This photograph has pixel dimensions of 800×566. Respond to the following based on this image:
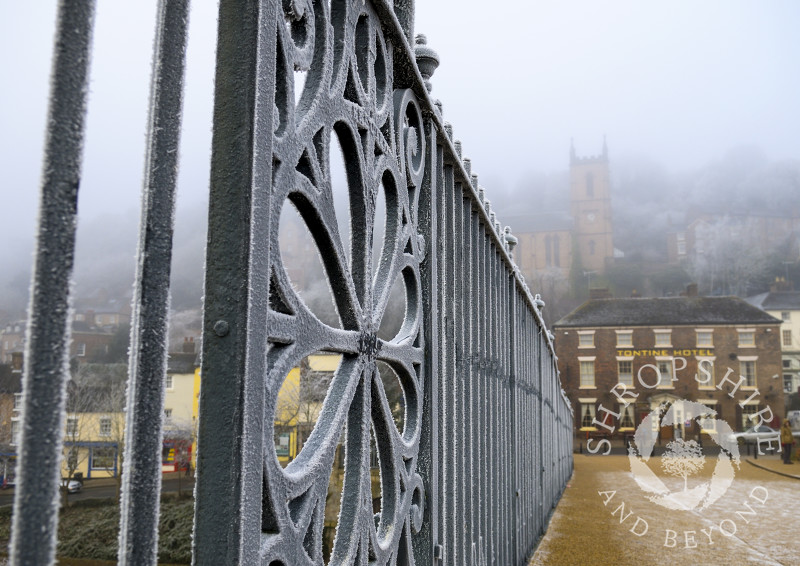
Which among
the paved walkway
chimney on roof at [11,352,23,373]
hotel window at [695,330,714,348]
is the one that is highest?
hotel window at [695,330,714,348]

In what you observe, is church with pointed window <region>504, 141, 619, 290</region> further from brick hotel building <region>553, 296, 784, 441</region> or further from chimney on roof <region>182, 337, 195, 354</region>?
chimney on roof <region>182, 337, 195, 354</region>

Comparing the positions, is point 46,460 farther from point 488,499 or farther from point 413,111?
point 488,499

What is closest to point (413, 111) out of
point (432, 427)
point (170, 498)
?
point (432, 427)

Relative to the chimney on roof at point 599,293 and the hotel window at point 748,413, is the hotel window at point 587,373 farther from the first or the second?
the hotel window at point 748,413

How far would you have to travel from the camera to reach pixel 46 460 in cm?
50

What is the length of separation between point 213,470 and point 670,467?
77.3 feet

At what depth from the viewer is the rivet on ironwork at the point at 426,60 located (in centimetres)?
195

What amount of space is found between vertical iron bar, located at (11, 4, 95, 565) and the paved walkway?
4.52m

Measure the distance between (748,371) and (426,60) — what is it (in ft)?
148

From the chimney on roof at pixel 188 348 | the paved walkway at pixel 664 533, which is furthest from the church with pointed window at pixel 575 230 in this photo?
the chimney on roof at pixel 188 348

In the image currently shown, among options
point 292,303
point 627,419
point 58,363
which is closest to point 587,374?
point 627,419

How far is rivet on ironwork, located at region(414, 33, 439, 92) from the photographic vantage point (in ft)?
6.41

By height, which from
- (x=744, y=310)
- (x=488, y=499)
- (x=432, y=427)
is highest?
(x=744, y=310)

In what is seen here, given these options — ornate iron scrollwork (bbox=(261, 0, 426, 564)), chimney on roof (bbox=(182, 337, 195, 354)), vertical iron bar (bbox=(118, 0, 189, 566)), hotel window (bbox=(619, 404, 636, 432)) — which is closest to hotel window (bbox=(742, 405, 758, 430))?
hotel window (bbox=(619, 404, 636, 432))
